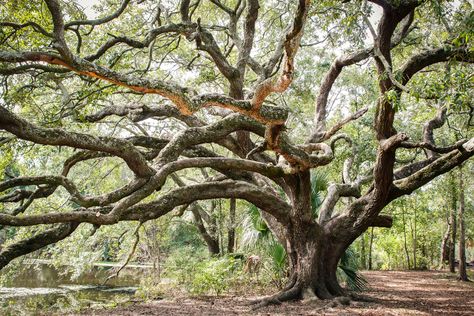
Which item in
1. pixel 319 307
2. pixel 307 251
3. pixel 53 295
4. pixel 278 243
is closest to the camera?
pixel 319 307

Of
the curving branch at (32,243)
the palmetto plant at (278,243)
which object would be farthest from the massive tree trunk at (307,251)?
the curving branch at (32,243)

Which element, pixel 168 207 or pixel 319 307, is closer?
pixel 168 207

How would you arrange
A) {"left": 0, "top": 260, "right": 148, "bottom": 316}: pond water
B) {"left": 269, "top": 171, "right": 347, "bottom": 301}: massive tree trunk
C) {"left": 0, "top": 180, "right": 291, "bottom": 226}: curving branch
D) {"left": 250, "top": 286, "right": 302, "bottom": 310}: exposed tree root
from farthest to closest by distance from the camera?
{"left": 0, "top": 260, "right": 148, "bottom": 316}: pond water, {"left": 269, "top": 171, "right": 347, "bottom": 301}: massive tree trunk, {"left": 250, "top": 286, "right": 302, "bottom": 310}: exposed tree root, {"left": 0, "top": 180, "right": 291, "bottom": 226}: curving branch

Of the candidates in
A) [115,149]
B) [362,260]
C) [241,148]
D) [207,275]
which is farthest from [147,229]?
[362,260]

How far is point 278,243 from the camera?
10.2 metres

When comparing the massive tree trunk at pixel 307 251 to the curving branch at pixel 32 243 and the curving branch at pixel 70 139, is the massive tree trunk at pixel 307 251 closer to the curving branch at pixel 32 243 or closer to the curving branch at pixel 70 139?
the curving branch at pixel 70 139

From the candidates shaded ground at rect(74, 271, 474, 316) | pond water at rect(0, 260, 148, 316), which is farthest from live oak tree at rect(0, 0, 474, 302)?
pond water at rect(0, 260, 148, 316)

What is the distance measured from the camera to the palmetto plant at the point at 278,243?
1000cm

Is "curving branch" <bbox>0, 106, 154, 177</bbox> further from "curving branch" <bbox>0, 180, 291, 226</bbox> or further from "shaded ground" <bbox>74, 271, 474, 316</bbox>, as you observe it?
"shaded ground" <bbox>74, 271, 474, 316</bbox>

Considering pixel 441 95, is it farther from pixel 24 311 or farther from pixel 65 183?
pixel 24 311

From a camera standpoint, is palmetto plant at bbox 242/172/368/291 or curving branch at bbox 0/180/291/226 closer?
curving branch at bbox 0/180/291/226

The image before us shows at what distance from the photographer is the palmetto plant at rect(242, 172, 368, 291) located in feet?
32.8

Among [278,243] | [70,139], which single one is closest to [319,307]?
[278,243]

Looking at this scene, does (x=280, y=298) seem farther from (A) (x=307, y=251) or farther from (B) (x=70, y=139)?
(B) (x=70, y=139)
